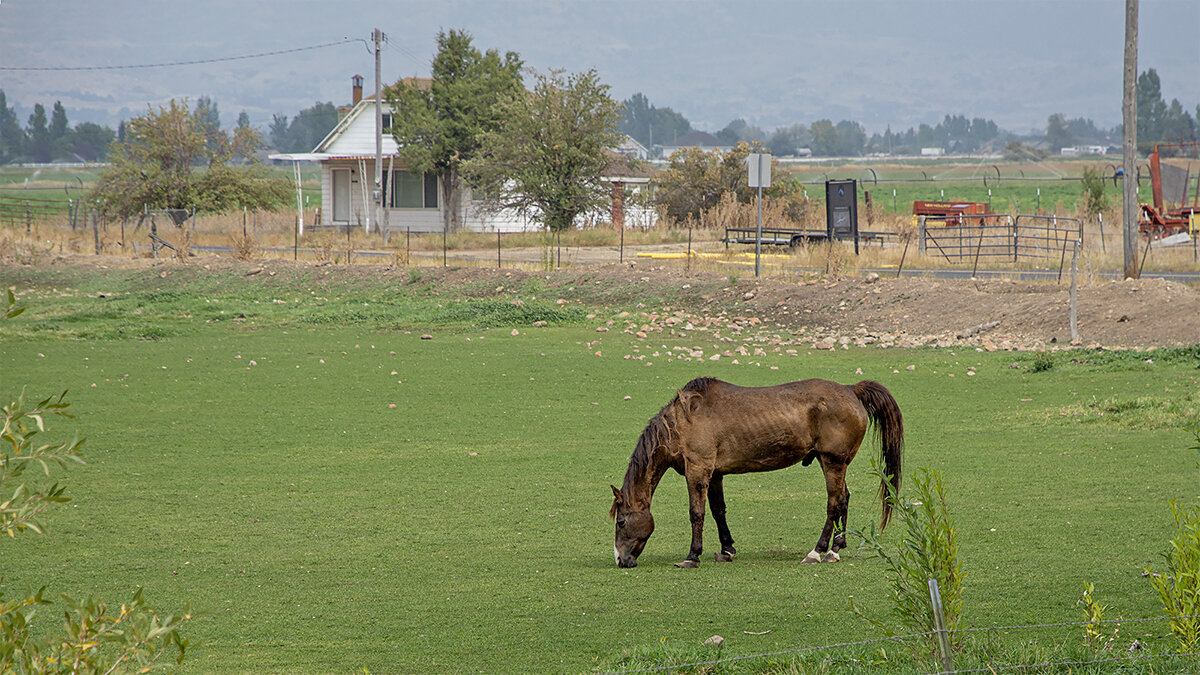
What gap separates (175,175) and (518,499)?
4455 cm

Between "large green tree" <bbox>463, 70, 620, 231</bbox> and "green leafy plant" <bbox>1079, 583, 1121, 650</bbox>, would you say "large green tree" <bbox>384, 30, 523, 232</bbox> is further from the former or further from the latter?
"green leafy plant" <bbox>1079, 583, 1121, 650</bbox>

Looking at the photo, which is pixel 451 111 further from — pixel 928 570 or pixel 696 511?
pixel 928 570

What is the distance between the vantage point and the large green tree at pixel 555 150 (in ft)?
156

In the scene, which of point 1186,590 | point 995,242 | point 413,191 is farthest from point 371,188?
point 1186,590

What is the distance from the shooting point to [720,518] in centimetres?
877

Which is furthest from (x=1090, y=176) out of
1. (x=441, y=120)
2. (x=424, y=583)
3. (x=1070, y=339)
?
(x=424, y=583)

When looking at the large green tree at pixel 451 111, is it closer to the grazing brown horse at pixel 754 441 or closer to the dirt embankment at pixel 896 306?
the dirt embankment at pixel 896 306

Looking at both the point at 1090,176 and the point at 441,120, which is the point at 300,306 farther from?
the point at 1090,176

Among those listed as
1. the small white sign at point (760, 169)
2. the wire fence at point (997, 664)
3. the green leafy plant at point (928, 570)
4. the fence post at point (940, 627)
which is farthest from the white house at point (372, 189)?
the fence post at point (940, 627)

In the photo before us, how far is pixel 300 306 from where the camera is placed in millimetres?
30375

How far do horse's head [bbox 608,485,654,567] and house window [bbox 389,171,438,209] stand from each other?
48.8m

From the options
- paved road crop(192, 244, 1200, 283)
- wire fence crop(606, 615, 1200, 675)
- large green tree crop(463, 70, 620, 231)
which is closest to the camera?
wire fence crop(606, 615, 1200, 675)

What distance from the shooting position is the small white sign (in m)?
28.3

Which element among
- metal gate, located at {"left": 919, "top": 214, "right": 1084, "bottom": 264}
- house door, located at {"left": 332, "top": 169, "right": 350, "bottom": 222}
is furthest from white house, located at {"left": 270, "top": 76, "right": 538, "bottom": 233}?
metal gate, located at {"left": 919, "top": 214, "right": 1084, "bottom": 264}
